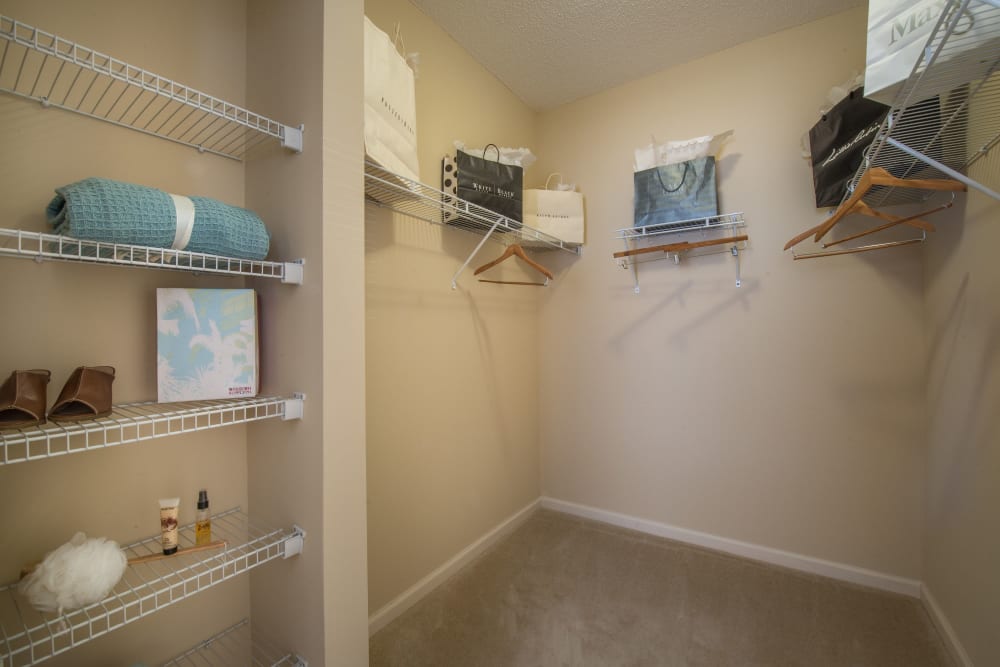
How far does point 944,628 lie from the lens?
1.56m

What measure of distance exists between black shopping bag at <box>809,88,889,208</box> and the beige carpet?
5.67 ft

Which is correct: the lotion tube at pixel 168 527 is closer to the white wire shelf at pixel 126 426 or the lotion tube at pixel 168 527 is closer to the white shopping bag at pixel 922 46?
the white wire shelf at pixel 126 426

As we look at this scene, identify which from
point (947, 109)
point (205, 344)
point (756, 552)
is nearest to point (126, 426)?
point (205, 344)

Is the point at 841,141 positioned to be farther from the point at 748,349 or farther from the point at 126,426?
the point at 126,426

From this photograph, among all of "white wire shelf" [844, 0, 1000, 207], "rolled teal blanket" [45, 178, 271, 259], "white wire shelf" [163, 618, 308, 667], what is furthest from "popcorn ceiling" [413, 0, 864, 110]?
"white wire shelf" [163, 618, 308, 667]

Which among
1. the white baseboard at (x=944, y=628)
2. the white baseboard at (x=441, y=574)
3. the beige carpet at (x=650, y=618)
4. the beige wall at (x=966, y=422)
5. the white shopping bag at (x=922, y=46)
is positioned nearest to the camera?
the white shopping bag at (x=922, y=46)

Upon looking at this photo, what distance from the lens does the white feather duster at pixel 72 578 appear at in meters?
0.79

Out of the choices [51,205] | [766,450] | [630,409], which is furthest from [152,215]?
[766,450]

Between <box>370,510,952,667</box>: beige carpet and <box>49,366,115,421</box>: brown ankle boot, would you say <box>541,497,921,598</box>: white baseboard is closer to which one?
<box>370,510,952,667</box>: beige carpet

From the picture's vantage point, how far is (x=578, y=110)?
2.61 meters

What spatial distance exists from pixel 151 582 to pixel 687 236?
8.16 feet

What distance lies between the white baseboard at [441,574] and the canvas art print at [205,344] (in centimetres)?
115

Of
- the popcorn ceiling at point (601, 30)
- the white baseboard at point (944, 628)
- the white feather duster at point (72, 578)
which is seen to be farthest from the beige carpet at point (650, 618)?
the popcorn ceiling at point (601, 30)

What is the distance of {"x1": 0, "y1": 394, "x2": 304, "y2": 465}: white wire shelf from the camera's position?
2.49 feet
